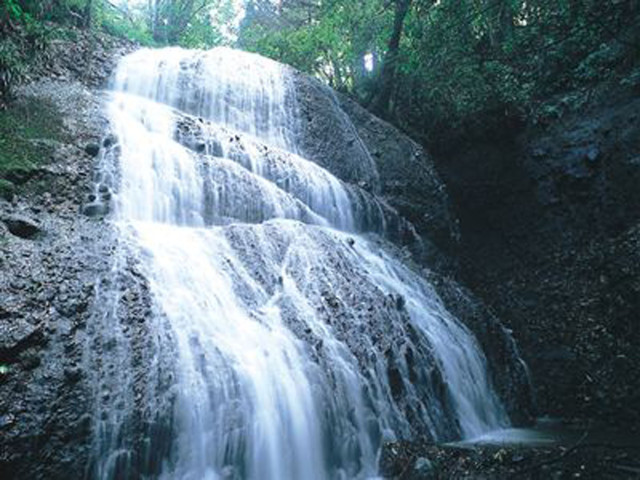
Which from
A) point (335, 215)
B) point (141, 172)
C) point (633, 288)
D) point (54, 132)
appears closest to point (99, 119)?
point (54, 132)

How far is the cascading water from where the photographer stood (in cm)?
399

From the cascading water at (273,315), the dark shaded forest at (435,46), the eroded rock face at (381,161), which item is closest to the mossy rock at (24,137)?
the dark shaded forest at (435,46)

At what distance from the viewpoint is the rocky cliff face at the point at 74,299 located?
10.8 ft

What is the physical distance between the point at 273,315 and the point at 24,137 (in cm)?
398

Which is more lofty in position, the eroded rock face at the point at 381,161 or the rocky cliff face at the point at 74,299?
the eroded rock face at the point at 381,161

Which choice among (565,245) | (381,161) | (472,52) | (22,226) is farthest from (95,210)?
(565,245)

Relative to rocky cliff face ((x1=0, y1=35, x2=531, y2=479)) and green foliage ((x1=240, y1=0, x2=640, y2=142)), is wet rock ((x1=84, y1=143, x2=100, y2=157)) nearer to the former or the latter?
rocky cliff face ((x1=0, y1=35, x2=531, y2=479))

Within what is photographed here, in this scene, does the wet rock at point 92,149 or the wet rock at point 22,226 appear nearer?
the wet rock at point 22,226

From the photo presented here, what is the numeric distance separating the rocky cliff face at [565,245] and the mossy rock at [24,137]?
8030 millimetres

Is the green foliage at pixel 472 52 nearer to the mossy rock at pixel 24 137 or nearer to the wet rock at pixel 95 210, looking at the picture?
the wet rock at pixel 95 210

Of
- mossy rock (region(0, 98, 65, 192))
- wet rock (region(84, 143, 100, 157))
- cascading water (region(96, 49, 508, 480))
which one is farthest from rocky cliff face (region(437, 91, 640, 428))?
mossy rock (region(0, 98, 65, 192))

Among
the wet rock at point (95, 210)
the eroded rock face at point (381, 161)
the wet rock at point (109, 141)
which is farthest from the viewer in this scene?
the eroded rock face at point (381, 161)

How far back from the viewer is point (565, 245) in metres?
9.69

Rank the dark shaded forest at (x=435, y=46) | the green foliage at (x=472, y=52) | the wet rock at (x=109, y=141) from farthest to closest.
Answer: the wet rock at (x=109, y=141) < the dark shaded forest at (x=435, y=46) < the green foliage at (x=472, y=52)
